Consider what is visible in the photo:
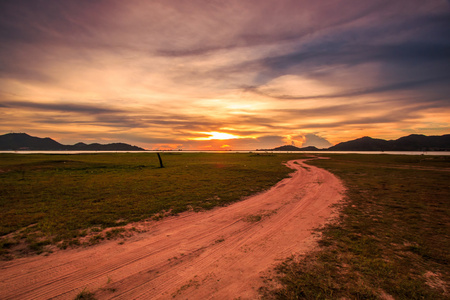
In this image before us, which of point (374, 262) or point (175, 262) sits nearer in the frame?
point (374, 262)

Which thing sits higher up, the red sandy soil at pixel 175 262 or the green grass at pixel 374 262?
the green grass at pixel 374 262

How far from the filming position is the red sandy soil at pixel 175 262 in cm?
520

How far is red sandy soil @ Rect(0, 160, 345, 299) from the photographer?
5199 mm

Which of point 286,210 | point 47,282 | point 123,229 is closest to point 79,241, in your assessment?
point 123,229

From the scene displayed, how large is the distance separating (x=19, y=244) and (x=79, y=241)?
234 cm

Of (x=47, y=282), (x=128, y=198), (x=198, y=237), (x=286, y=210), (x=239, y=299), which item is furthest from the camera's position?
(x=128, y=198)

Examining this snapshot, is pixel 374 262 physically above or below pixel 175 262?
above

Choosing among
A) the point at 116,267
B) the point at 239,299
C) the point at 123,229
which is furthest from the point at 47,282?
the point at 239,299

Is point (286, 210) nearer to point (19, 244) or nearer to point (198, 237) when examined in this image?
point (198, 237)

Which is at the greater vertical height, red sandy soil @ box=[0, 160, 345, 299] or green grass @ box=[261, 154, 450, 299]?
green grass @ box=[261, 154, 450, 299]

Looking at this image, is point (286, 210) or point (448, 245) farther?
point (286, 210)

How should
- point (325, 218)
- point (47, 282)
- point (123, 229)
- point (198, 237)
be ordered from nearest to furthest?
1. point (47, 282)
2. point (198, 237)
3. point (123, 229)
4. point (325, 218)

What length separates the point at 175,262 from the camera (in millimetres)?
6625

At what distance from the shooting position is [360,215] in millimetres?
11570
